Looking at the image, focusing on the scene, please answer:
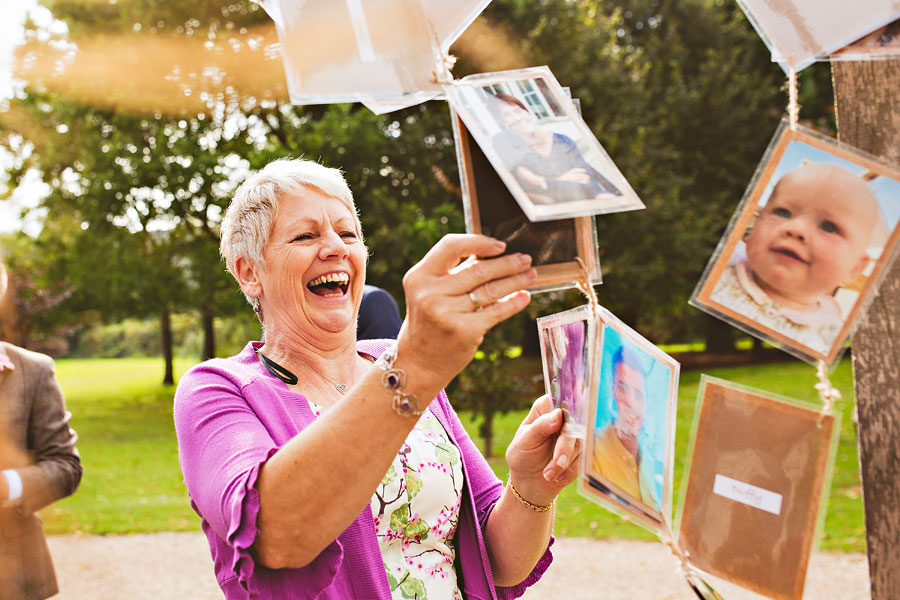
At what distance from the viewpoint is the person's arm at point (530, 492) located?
155cm

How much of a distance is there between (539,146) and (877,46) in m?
0.53

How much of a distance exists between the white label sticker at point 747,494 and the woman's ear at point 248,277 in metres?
1.45

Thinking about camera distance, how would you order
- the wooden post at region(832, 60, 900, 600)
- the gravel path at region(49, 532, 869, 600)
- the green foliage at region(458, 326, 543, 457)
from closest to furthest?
the wooden post at region(832, 60, 900, 600)
the gravel path at region(49, 532, 869, 600)
the green foliage at region(458, 326, 543, 457)

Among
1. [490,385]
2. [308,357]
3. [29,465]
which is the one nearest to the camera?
[308,357]

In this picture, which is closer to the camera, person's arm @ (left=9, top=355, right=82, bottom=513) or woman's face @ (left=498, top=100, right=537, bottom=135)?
woman's face @ (left=498, top=100, right=537, bottom=135)

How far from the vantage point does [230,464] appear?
1.48 m

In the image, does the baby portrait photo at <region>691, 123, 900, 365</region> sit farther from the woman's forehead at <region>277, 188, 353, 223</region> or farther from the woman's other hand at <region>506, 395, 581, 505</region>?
the woman's forehead at <region>277, 188, 353, 223</region>

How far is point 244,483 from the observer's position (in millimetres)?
1395

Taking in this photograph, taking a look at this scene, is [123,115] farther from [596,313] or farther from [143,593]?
[596,313]

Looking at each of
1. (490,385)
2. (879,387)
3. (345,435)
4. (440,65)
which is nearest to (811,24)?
(440,65)

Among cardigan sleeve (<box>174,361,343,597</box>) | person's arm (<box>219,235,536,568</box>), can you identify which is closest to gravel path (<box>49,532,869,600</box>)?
cardigan sleeve (<box>174,361,343,597</box>)

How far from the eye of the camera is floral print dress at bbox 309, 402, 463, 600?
1.93 meters

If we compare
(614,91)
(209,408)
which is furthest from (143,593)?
(614,91)

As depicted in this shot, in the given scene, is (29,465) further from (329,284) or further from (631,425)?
(631,425)
